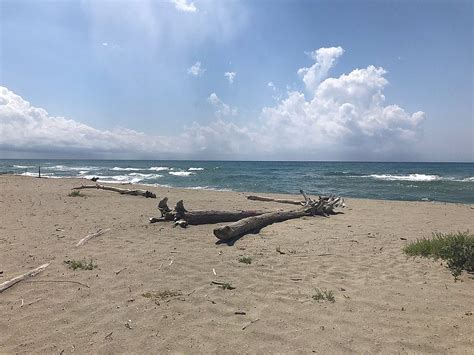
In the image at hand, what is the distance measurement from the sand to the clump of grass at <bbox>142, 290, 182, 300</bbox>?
0.03 m

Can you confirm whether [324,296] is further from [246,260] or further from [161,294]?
[161,294]

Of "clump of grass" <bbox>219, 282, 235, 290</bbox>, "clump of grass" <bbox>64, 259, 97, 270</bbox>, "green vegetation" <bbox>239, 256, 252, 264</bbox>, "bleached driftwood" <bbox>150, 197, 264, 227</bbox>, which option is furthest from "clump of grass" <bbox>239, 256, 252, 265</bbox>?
"bleached driftwood" <bbox>150, 197, 264, 227</bbox>

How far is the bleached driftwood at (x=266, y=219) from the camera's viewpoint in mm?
8461

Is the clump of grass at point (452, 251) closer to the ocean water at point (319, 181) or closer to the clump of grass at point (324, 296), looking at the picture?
the clump of grass at point (324, 296)

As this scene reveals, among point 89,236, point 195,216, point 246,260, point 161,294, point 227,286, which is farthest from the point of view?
point 195,216

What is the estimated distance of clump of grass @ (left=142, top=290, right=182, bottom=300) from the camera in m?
5.04

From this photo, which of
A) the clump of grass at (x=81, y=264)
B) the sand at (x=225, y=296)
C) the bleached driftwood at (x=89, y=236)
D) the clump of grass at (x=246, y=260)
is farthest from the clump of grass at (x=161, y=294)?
the bleached driftwood at (x=89, y=236)

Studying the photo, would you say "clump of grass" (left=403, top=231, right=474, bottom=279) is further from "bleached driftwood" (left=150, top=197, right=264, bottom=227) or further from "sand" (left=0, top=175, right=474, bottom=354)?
"bleached driftwood" (left=150, top=197, right=264, bottom=227)

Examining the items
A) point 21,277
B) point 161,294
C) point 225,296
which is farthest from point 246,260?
point 21,277

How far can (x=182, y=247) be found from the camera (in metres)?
7.83

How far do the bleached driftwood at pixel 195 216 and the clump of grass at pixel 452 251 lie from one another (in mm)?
4948

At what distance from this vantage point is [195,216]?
10344 millimetres

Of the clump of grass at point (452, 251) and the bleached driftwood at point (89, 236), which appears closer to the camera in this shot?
the clump of grass at point (452, 251)

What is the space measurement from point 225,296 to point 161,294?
0.96 metres
